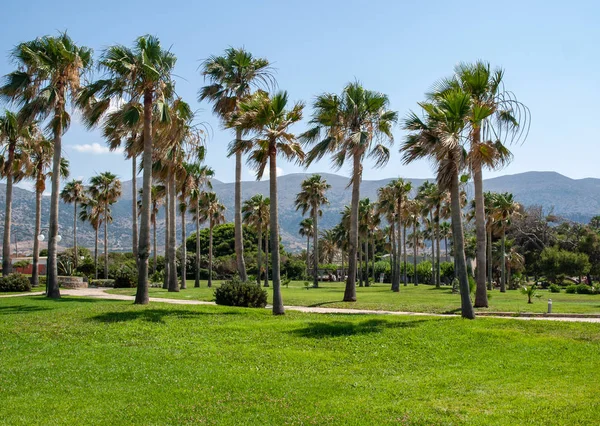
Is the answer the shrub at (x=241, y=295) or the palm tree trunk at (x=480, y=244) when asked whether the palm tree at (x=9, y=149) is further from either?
the palm tree trunk at (x=480, y=244)

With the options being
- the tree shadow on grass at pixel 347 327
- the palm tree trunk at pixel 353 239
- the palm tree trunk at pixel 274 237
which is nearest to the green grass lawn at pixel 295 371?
the tree shadow on grass at pixel 347 327

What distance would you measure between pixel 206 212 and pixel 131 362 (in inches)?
2061

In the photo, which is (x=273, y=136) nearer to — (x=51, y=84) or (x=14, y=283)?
(x=51, y=84)

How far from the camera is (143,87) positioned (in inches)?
915

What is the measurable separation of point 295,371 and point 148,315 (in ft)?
28.6

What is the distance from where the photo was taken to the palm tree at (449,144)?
1925cm

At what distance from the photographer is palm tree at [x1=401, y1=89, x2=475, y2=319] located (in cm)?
1925

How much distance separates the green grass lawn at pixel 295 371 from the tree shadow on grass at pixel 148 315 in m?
0.13

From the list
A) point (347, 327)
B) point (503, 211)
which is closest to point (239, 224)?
point (347, 327)

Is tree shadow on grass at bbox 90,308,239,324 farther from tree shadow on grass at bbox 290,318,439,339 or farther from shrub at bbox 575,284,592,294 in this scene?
shrub at bbox 575,284,592,294

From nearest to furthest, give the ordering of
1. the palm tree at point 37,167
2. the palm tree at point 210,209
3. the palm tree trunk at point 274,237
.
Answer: the palm tree trunk at point 274,237 < the palm tree at point 37,167 < the palm tree at point 210,209

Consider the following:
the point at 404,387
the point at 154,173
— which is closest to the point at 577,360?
the point at 404,387

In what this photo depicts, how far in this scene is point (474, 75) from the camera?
21859 mm

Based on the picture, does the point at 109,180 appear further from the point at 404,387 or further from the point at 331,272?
the point at 331,272
